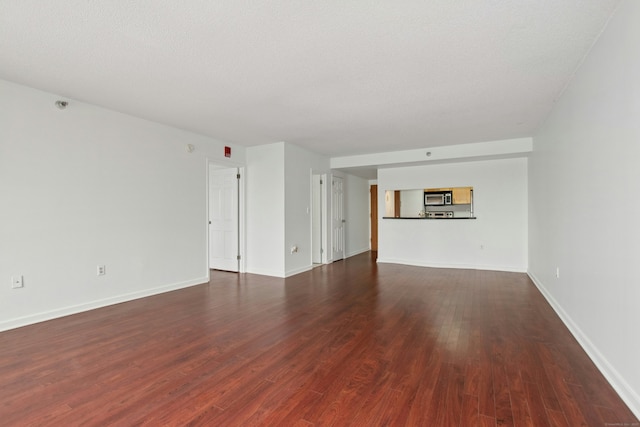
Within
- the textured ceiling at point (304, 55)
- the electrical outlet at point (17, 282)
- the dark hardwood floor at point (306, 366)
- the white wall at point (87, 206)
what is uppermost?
the textured ceiling at point (304, 55)

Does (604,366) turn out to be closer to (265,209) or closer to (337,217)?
(265,209)

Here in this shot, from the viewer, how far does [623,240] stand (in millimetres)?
1950

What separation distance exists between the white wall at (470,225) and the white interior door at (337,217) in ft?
3.29

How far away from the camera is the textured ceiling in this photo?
197 centimetres

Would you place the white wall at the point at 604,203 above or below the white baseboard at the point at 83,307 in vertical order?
above

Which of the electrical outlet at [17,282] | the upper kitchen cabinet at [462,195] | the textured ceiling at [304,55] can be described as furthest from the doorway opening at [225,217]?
the upper kitchen cabinet at [462,195]

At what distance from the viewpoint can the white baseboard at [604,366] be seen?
182 centimetres

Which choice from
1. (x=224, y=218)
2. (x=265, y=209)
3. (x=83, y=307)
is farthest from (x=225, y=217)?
(x=83, y=307)

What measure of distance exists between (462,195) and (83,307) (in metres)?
6.65

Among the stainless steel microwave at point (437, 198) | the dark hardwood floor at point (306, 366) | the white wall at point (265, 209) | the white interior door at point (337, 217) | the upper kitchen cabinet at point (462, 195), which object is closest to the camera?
the dark hardwood floor at point (306, 366)

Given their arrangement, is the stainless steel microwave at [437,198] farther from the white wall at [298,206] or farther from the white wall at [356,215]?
the white wall at [298,206]

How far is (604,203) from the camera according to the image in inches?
87.7

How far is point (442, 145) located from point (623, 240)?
420cm

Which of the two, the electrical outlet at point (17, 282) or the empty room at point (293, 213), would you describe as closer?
the empty room at point (293, 213)
